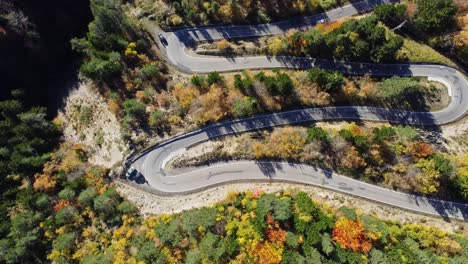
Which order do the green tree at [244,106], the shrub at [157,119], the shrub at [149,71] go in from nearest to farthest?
the green tree at [244,106] → the shrub at [157,119] → the shrub at [149,71]

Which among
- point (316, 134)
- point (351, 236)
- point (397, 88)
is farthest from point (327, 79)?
point (351, 236)

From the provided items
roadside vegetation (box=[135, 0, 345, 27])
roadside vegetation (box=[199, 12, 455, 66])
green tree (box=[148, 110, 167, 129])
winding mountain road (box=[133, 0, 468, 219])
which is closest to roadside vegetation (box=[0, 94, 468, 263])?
winding mountain road (box=[133, 0, 468, 219])

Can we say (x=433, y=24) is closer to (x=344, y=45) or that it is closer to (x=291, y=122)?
(x=344, y=45)

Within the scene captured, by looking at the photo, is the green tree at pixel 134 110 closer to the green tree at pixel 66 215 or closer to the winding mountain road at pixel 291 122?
the winding mountain road at pixel 291 122

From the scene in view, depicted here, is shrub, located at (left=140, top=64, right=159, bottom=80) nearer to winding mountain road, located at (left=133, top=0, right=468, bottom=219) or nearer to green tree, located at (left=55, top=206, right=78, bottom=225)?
winding mountain road, located at (left=133, top=0, right=468, bottom=219)

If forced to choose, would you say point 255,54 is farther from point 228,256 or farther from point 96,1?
point 228,256

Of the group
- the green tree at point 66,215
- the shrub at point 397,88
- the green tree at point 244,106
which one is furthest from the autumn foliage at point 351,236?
the green tree at point 66,215
